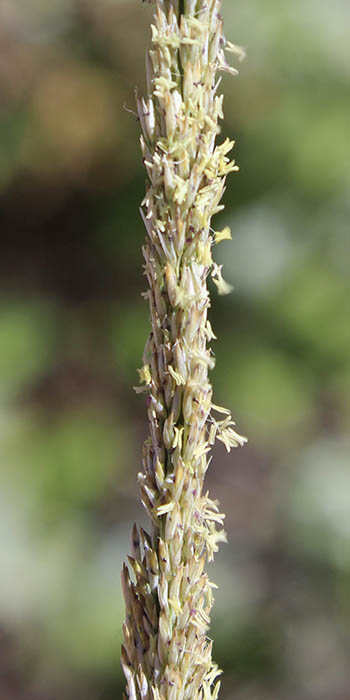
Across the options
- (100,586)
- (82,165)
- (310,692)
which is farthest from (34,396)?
(310,692)

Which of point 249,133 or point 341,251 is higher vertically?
point 249,133

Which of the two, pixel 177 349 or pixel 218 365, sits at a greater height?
pixel 218 365

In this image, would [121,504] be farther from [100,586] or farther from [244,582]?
[244,582]

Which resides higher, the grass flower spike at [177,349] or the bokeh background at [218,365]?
the bokeh background at [218,365]

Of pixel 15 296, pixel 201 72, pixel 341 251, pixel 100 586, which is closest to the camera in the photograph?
pixel 201 72

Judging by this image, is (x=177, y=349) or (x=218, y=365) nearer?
(x=177, y=349)
